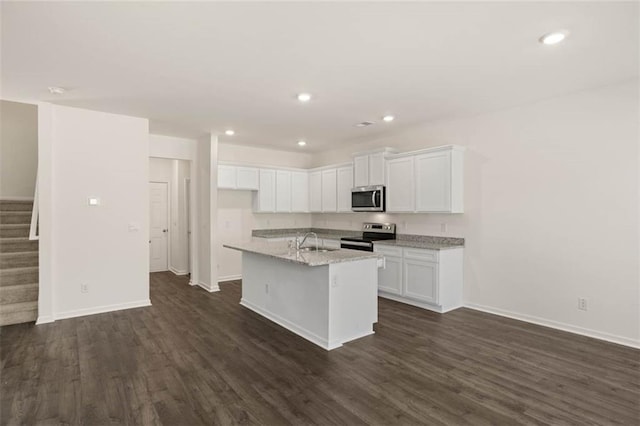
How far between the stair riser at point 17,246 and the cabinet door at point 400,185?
5353 mm

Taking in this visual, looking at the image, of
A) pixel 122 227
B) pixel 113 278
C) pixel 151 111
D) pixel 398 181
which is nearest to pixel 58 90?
pixel 151 111

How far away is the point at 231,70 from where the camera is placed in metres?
3.18

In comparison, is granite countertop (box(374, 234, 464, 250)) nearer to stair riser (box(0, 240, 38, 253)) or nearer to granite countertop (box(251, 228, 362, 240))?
granite countertop (box(251, 228, 362, 240))

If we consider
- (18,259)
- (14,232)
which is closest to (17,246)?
(18,259)

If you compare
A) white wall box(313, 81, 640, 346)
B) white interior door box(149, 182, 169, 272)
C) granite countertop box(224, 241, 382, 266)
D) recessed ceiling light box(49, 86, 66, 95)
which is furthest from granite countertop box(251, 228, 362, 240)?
recessed ceiling light box(49, 86, 66, 95)

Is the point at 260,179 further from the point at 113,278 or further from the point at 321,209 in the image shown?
the point at 113,278

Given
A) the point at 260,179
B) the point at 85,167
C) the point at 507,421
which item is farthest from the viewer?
the point at 260,179

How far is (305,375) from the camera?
2.88 metres

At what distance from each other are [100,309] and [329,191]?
428cm

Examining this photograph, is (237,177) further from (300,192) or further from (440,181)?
(440,181)

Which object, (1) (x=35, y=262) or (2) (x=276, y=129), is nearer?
(1) (x=35, y=262)

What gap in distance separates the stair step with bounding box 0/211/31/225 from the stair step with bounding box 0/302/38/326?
1.86 metres

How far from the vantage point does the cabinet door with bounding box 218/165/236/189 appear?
20.4 feet

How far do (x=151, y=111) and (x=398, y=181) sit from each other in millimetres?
3707
